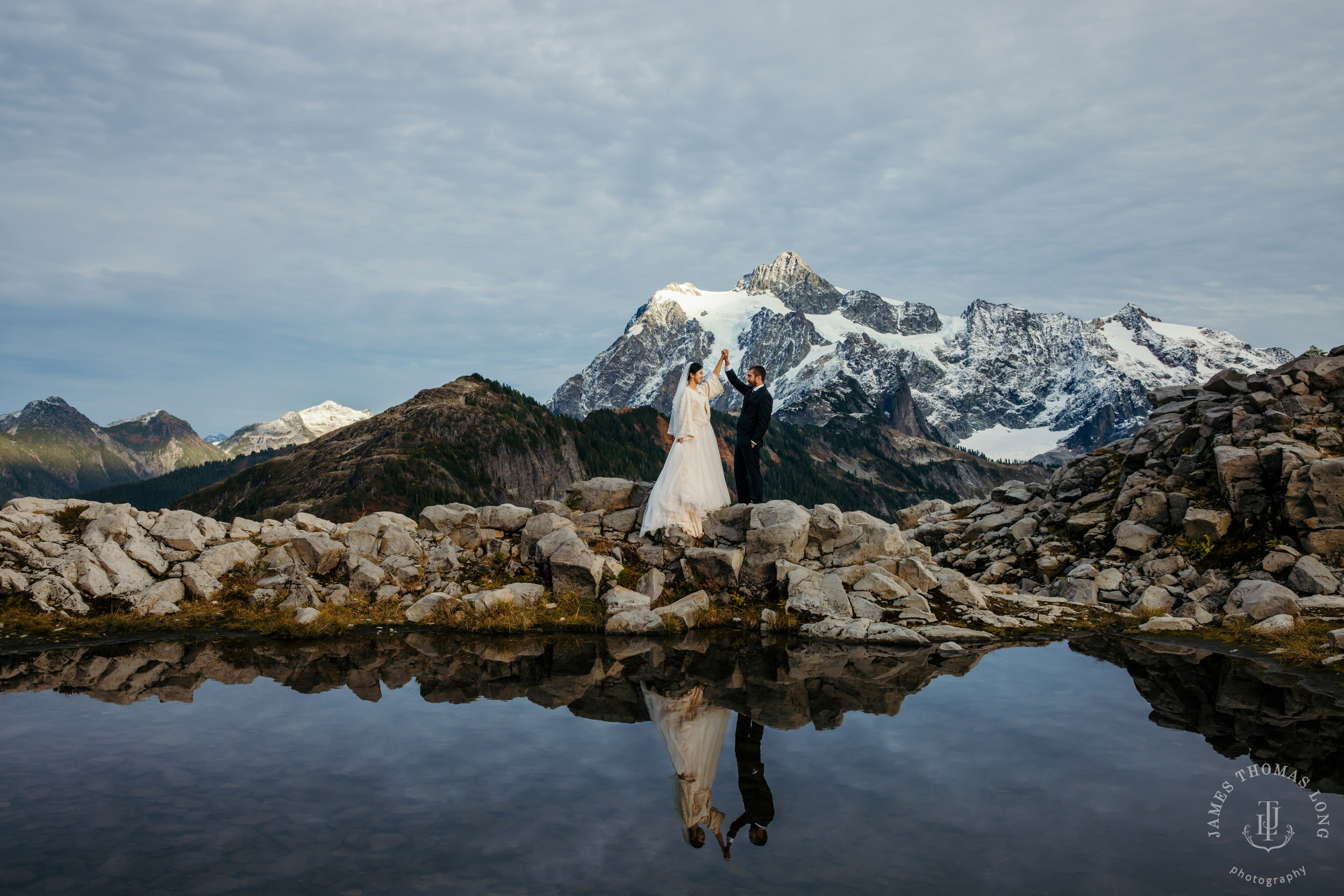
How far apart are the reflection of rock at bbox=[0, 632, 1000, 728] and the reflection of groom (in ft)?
1.66

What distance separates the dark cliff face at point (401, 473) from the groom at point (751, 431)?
135 meters

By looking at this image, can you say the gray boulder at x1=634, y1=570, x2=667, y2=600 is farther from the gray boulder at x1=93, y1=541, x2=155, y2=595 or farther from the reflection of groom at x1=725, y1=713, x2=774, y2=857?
the gray boulder at x1=93, y1=541, x2=155, y2=595

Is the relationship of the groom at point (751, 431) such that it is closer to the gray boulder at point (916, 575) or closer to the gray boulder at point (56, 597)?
the gray boulder at point (916, 575)

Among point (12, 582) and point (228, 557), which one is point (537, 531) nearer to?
point (228, 557)

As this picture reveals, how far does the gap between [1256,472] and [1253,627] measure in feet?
22.2

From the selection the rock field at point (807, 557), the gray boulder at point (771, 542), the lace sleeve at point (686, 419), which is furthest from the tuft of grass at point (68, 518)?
the gray boulder at point (771, 542)

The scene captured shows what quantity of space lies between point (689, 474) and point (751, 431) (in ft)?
7.12

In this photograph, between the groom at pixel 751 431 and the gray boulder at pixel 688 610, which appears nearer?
the gray boulder at pixel 688 610

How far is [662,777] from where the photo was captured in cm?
971

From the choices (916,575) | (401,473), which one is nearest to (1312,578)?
(916,575)

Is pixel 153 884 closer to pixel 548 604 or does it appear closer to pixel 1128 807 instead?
pixel 1128 807

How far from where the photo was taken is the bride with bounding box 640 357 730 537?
21.8 m

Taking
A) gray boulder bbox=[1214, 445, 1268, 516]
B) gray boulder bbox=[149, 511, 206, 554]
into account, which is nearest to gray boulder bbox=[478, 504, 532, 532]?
gray boulder bbox=[149, 511, 206, 554]

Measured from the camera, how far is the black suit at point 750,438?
21.7 meters
